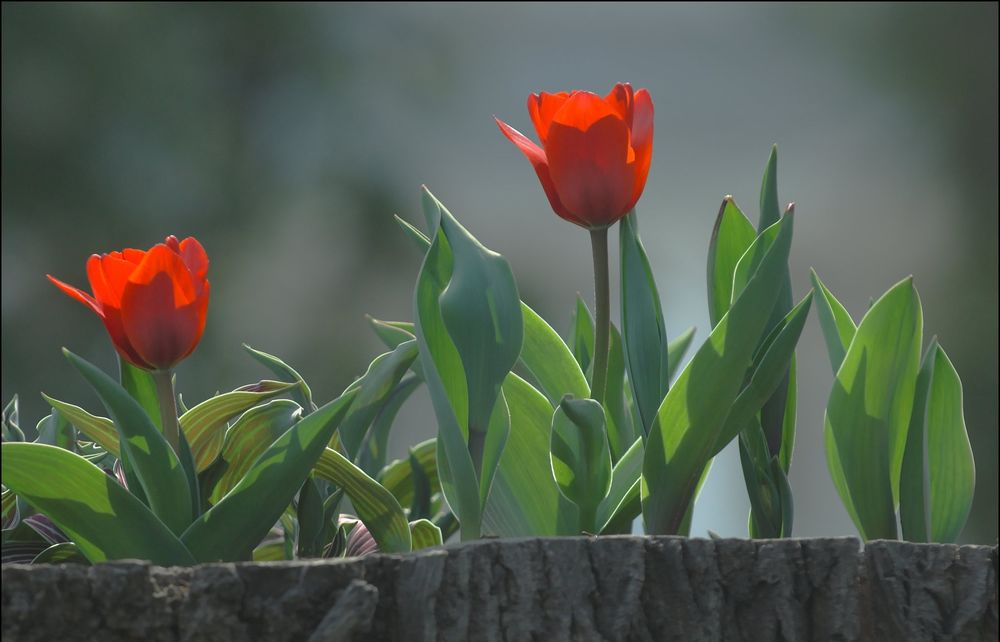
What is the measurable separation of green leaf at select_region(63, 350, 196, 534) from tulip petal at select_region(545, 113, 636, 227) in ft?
0.91

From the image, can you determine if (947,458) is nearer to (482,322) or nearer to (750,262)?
(750,262)

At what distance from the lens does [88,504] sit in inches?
21.1

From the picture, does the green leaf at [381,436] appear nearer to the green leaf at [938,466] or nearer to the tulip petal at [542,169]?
the tulip petal at [542,169]

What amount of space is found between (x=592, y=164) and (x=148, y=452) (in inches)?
12.1

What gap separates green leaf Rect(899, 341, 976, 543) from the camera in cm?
67

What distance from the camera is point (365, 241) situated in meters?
5.34

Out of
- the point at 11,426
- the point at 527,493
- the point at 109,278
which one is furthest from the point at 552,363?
the point at 11,426

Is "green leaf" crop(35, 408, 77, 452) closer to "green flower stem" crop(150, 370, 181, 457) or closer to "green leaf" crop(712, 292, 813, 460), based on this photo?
"green flower stem" crop(150, 370, 181, 457)

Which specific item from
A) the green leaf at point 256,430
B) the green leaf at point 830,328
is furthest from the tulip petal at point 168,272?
the green leaf at point 830,328

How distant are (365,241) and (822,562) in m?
4.90

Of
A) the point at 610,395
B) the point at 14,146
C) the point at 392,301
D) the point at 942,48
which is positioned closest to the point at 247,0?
the point at 14,146

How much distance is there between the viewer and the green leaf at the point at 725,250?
705mm

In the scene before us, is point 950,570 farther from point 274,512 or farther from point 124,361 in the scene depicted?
point 124,361

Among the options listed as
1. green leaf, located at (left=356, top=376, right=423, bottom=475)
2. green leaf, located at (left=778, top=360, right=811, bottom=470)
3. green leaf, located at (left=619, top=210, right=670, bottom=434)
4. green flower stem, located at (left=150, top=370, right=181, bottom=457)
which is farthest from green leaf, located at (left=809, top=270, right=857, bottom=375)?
green flower stem, located at (left=150, top=370, right=181, bottom=457)
